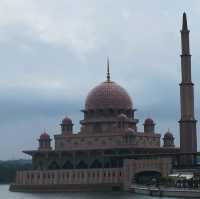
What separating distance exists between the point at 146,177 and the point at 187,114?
8228mm

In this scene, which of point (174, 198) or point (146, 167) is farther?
point (146, 167)

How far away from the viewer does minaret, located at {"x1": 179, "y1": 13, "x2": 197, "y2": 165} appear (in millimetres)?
93375

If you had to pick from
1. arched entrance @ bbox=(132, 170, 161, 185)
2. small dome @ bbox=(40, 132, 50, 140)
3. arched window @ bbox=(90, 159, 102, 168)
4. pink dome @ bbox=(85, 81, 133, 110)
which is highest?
pink dome @ bbox=(85, 81, 133, 110)

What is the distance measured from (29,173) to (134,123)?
45.8 ft

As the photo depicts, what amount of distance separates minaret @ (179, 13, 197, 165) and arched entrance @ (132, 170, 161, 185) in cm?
360

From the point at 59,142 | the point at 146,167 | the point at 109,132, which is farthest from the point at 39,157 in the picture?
the point at 146,167

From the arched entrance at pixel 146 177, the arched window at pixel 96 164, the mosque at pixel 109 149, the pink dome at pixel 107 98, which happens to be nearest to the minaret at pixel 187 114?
the mosque at pixel 109 149

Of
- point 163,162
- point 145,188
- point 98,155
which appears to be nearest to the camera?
point 145,188

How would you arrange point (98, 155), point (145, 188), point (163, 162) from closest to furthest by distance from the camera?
1. point (145, 188)
2. point (163, 162)
3. point (98, 155)

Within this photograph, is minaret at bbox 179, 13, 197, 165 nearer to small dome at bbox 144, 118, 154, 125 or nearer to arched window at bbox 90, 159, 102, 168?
arched window at bbox 90, 159, 102, 168

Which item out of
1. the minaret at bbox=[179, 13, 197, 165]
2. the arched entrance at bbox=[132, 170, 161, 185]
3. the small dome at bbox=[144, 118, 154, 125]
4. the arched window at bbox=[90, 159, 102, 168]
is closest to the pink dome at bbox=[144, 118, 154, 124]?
the small dome at bbox=[144, 118, 154, 125]

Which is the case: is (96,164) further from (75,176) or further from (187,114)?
(187,114)

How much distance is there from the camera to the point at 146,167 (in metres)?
91.1

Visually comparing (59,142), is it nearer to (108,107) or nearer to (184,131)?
(108,107)
